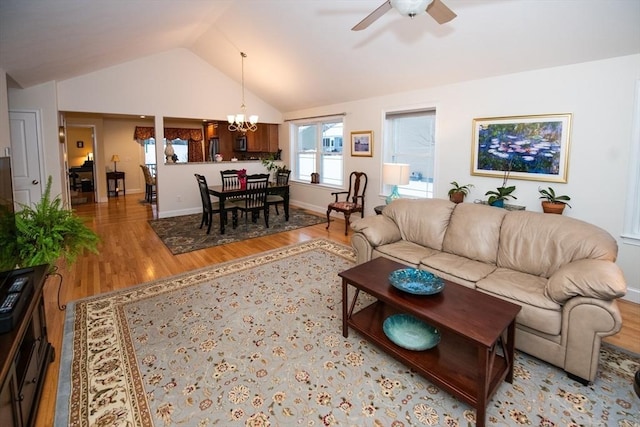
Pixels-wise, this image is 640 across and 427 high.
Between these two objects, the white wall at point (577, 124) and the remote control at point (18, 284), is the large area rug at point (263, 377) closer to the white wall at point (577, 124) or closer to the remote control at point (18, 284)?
the remote control at point (18, 284)

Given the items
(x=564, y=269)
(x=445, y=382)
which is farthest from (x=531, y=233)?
(x=445, y=382)

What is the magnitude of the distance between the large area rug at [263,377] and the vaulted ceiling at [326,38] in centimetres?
245

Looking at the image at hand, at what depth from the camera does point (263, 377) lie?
A: 2.08 meters

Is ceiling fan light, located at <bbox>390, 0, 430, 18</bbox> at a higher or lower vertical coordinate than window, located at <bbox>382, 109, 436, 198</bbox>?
higher

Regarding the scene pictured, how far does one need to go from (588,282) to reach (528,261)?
29.6 inches

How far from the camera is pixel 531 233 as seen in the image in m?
2.74

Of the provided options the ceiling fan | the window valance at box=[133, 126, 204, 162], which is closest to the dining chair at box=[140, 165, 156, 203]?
the window valance at box=[133, 126, 204, 162]

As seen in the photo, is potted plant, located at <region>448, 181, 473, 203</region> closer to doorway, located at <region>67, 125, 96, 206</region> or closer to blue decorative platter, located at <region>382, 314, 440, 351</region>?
blue decorative platter, located at <region>382, 314, 440, 351</region>

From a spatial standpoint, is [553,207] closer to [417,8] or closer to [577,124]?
[577,124]

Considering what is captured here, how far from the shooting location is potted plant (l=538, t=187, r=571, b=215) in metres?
3.42

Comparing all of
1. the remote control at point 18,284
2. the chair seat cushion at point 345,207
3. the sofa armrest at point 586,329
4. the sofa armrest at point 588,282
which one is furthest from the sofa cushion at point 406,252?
the remote control at point 18,284

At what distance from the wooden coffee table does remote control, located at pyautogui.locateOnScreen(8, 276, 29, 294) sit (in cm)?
193

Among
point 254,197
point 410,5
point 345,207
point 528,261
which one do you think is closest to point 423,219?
Result: point 528,261

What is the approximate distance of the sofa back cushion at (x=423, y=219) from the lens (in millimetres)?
3322
